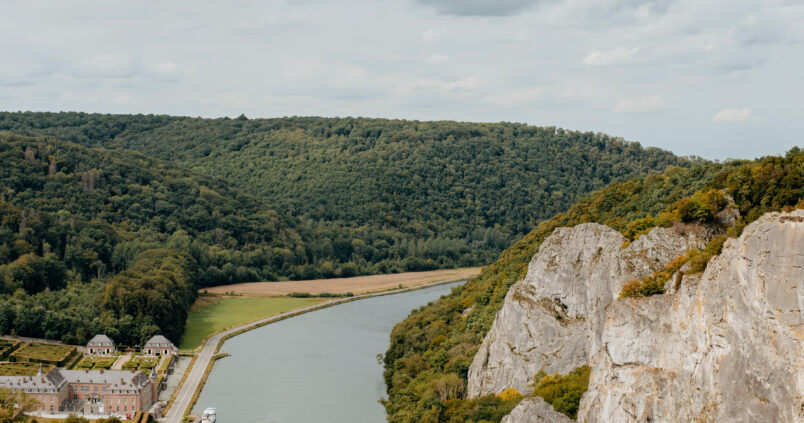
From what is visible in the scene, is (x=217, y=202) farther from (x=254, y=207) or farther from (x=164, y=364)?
(x=164, y=364)

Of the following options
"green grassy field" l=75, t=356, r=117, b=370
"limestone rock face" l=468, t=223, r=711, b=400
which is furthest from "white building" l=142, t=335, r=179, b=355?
"limestone rock face" l=468, t=223, r=711, b=400

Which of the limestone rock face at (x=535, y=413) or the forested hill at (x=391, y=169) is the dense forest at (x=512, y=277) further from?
the forested hill at (x=391, y=169)

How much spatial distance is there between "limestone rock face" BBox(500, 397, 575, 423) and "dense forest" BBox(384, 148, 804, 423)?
0.54 metres

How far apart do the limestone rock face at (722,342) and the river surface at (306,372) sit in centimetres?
2276

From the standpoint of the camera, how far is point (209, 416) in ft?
139

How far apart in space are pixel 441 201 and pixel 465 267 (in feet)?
71.8

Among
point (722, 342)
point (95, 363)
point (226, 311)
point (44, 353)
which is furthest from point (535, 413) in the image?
point (226, 311)

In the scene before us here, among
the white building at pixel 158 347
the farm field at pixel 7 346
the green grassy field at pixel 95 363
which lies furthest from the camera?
the white building at pixel 158 347

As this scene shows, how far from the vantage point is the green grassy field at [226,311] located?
6512cm

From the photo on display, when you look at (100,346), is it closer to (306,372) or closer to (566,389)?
(306,372)

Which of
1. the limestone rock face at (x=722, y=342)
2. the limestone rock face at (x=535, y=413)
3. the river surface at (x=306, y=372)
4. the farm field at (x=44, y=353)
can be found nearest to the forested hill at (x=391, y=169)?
the river surface at (x=306, y=372)

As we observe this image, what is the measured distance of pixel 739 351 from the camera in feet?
57.0

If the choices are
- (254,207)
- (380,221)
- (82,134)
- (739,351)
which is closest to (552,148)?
(380,221)

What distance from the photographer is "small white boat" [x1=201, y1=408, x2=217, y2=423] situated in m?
41.8
